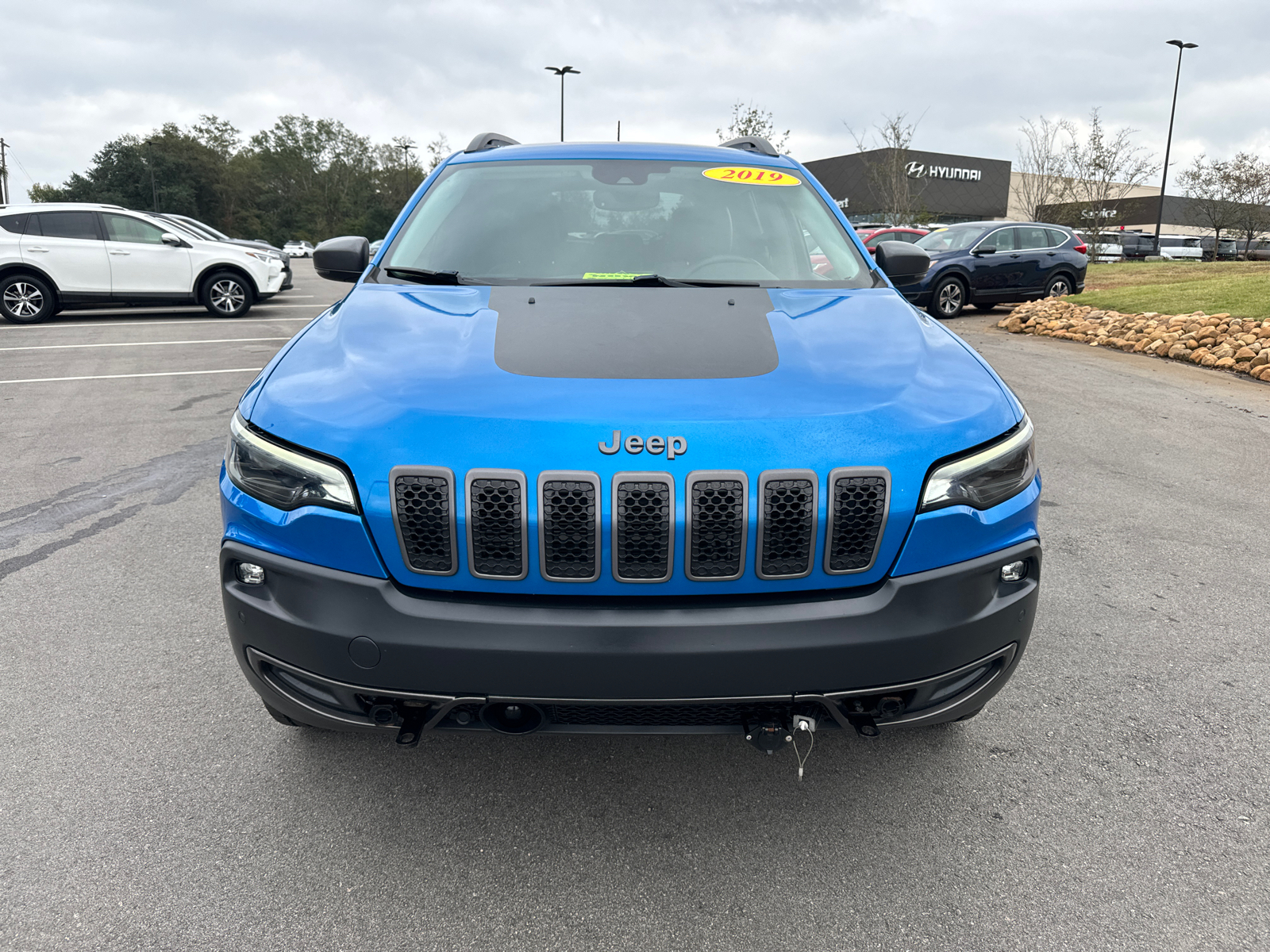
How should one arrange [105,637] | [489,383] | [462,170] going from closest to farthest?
[489,383], [105,637], [462,170]

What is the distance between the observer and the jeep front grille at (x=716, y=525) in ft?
6.07

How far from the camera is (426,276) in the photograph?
303 centimetres

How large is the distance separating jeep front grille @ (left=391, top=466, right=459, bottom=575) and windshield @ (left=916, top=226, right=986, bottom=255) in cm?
1462

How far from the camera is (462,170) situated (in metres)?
3.64

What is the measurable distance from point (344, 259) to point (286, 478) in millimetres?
1733

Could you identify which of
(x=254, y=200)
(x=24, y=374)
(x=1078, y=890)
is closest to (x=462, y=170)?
(x=1078, y=890)

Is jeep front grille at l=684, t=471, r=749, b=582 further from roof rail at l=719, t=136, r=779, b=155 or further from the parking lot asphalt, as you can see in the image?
roof rail at l=719, t=136, r=779, b=155

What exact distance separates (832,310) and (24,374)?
31.7 feet

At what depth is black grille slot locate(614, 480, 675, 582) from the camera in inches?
72.4

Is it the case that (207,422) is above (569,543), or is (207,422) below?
below

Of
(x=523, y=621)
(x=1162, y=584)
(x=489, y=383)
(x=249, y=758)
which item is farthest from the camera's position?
(x=1162, y=584)

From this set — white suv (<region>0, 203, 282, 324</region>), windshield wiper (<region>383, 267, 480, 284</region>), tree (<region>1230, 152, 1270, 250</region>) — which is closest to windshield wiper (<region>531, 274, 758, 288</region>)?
windshield wiper (<region>383, 267, 480, 284</region>)

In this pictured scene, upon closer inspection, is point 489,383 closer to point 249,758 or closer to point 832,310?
point 832,310

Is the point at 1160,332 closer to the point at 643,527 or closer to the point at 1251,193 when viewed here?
the point at 643,527
